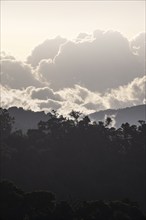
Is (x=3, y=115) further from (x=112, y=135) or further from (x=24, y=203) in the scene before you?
(x=24, y=203)

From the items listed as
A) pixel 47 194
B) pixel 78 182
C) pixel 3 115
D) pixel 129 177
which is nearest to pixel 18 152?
pixel 78 182

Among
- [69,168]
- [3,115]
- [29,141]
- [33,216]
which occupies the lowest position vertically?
[33,216]

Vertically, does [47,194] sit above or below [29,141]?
below

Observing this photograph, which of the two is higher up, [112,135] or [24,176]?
[112,135]

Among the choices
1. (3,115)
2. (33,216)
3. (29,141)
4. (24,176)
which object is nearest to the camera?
(33,216)

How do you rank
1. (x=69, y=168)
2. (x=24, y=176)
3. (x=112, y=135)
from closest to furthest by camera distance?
(x=24, y=176)
(x=69, y=168)
(x=112, y=135)

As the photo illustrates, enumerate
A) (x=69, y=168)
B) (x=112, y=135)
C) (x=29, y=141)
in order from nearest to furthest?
(x=69, y=168) → (x=29, y=141) → (x=112, y=135)

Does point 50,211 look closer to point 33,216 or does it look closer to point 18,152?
point 33,216

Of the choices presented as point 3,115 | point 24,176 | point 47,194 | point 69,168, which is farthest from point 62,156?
point 47,194

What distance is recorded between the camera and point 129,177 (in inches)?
5089

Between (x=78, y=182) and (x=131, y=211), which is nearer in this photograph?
(x=131, y=211)

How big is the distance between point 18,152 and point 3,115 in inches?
1710

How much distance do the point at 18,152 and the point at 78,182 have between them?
20.2 metres

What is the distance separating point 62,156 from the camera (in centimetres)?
13612
